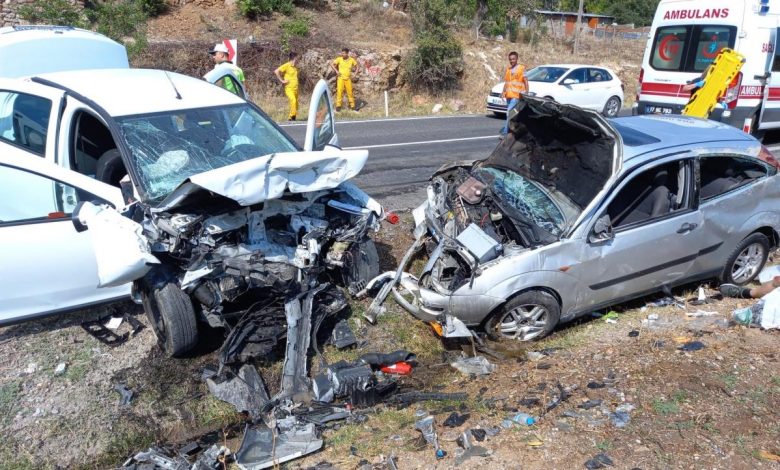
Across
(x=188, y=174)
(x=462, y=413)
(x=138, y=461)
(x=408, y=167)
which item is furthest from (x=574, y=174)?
(x=408, y=167)

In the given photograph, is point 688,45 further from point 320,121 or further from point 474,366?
point 474,366

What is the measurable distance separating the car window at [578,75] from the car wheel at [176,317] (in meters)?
14.6

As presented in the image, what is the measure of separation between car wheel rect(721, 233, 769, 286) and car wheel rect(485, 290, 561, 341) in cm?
215

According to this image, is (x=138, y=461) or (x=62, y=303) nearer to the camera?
(x=138, y=461)

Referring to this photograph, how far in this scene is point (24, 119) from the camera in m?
5.32

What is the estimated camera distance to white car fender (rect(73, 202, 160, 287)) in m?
4.08

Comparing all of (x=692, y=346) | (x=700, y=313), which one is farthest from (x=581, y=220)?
(x=700, y=313)

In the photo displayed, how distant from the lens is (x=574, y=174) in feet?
17.2

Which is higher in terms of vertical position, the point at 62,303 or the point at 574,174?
the point at 574,174

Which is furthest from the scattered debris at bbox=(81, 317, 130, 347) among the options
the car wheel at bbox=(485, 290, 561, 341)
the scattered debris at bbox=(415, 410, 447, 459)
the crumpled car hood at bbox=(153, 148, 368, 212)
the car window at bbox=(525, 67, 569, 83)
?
the car window at bbox=(525, 67, 569, 83)

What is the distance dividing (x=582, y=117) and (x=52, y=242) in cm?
448

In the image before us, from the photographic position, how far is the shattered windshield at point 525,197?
4.93m

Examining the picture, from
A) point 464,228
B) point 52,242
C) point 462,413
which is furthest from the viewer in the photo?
point 464,228

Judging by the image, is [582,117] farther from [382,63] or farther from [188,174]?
[382,63]
